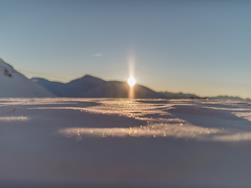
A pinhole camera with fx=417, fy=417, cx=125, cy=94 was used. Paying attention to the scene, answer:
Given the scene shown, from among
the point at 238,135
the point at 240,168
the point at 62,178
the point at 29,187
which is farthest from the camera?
the point at 238,135

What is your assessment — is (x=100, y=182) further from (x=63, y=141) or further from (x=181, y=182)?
(x=63, y=141)

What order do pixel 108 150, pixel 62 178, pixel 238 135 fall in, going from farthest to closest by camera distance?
pixel 238 135 → pixel 108 150 → pixel 62 178

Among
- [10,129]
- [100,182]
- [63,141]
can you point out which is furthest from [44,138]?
[100,182]

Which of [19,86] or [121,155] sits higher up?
[19,86]

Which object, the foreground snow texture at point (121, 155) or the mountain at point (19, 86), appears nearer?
the foreground snow texture at point (121, 155)

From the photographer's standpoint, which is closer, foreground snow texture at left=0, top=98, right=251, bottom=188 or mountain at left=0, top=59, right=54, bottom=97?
foreground snow texture at left=0, top=98, right=251, bottom=188

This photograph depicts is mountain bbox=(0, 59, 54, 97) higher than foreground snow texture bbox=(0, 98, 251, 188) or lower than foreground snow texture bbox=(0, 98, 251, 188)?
higher

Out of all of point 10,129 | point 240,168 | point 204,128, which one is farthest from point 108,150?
point 204,128

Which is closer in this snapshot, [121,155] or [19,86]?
[121,155]

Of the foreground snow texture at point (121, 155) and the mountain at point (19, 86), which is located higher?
the mountain at point (19, 86)

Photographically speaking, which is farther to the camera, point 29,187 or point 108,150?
point 108,150
